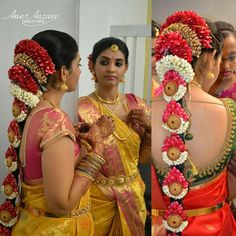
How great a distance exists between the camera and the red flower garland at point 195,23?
104cm

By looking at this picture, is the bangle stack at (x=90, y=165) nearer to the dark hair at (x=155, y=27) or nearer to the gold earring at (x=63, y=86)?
the gold earring at (x=63, y=86)

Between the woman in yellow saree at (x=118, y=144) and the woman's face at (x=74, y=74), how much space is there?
64 millimetres

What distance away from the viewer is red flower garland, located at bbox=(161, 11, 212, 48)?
3.43 feet

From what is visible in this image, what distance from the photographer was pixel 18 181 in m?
1.34

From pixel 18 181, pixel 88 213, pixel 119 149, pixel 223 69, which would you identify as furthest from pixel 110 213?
pixel 223 69

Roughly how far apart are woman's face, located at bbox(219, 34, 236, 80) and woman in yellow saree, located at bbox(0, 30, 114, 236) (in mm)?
378

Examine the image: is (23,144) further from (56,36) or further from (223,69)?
(223,69)

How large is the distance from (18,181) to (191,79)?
68cm

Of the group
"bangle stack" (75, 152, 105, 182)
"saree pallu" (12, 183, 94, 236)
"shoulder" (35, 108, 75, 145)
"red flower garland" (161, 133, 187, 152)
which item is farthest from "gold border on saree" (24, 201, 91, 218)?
"red flower garland" (161, 133, 187, 152)

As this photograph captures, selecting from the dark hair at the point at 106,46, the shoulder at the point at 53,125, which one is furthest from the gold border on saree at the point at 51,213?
the dark hair at the point at 106,46

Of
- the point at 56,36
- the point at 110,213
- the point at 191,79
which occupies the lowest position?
the point at 110,213

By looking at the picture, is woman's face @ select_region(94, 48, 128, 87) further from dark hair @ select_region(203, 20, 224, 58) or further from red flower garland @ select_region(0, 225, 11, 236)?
red flower garland @ select_region(0, 225, 11, 236)

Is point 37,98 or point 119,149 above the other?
point 37,98

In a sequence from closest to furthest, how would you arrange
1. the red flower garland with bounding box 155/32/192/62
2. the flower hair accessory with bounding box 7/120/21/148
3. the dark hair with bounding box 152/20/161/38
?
the red flower garland with bounding box 155/32/192/62, the dark hair with bounding box 152/20/161/38, the flower hair accessory with bounding box 7/120/21/148
